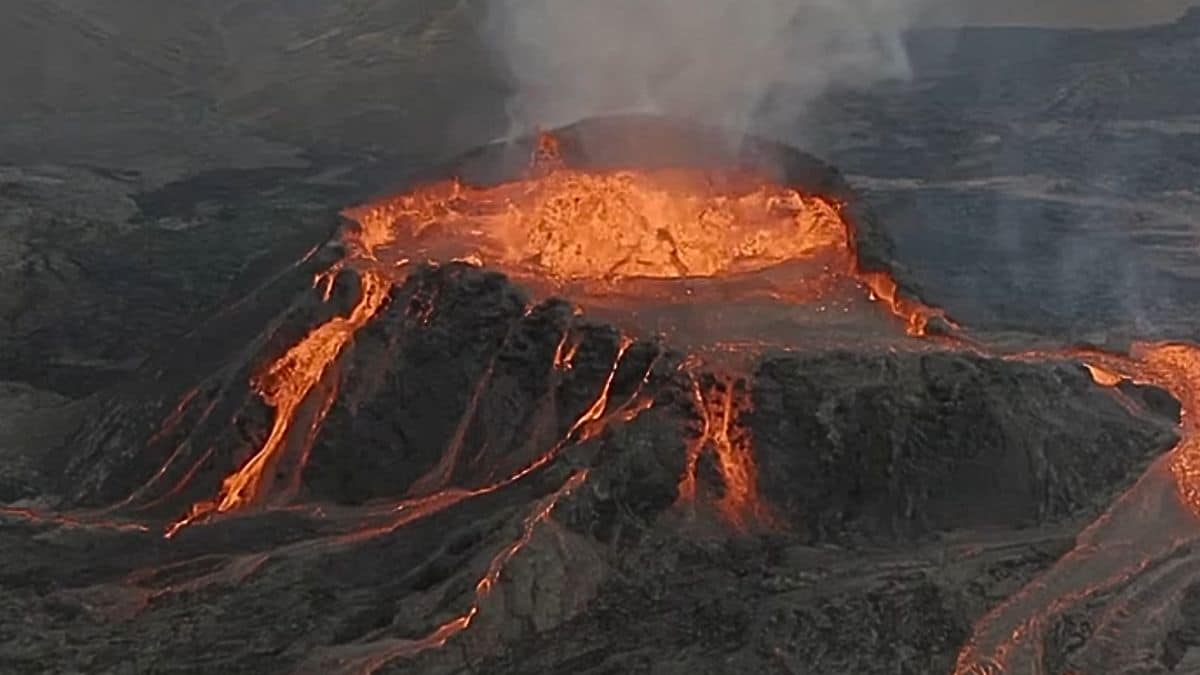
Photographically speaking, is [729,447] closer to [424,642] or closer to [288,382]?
[424,642]

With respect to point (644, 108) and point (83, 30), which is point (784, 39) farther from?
point (83, 30)

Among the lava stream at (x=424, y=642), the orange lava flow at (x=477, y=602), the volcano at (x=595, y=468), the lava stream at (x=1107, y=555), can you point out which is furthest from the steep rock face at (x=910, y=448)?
the lava stream at (x=424, y=642)

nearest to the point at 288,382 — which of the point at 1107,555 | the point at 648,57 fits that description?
the point at 1107,555

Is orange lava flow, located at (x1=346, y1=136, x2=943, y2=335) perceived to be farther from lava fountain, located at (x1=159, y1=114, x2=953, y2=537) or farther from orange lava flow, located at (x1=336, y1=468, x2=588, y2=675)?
orange lava flow, located at (x1=336, y1=468, x2=588, y2=675)

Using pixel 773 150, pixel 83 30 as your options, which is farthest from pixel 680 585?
pixel 83 30

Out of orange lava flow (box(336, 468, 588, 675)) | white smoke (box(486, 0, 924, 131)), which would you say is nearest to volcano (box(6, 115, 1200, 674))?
orange lava flow (box(336, 468, 588, 675))

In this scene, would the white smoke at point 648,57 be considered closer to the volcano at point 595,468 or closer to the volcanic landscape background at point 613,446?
the volcanic landscape background at point 613,446
